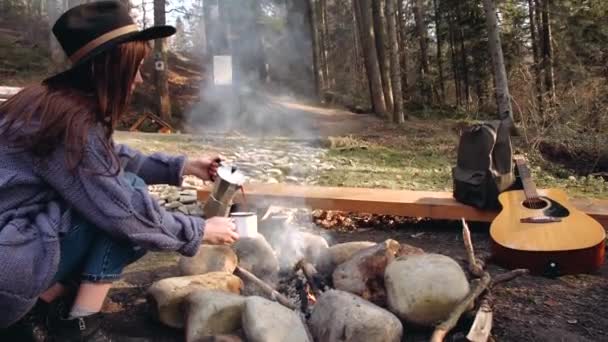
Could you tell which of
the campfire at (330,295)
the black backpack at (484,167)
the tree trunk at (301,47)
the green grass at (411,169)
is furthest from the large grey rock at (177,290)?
the tree trunk at (301,47)

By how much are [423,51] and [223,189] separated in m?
16.3

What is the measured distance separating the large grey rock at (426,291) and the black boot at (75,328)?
111 centimetres

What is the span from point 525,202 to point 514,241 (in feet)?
1.87

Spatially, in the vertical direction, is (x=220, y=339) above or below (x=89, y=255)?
below

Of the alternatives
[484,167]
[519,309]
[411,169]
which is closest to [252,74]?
[411,169]

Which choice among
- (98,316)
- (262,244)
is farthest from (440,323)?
(98,316)

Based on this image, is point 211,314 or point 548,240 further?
point 548,240

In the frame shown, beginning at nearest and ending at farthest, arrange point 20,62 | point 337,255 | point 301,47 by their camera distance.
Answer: point 337,255 → point 20,62 → point 301,47

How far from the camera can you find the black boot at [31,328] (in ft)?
5.37

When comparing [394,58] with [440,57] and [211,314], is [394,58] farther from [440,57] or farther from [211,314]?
[211,314]

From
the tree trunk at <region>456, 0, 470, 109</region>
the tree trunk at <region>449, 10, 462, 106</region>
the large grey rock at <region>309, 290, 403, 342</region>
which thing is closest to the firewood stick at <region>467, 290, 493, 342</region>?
the large grey rock at <region>309, 290, 403, 342</region>

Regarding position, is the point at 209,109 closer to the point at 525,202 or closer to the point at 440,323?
the point at 525,202

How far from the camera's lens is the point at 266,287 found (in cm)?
228

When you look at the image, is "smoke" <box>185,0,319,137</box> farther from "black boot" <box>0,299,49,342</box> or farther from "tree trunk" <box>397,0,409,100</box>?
"black boot" <box>0,299,49,342</box>
